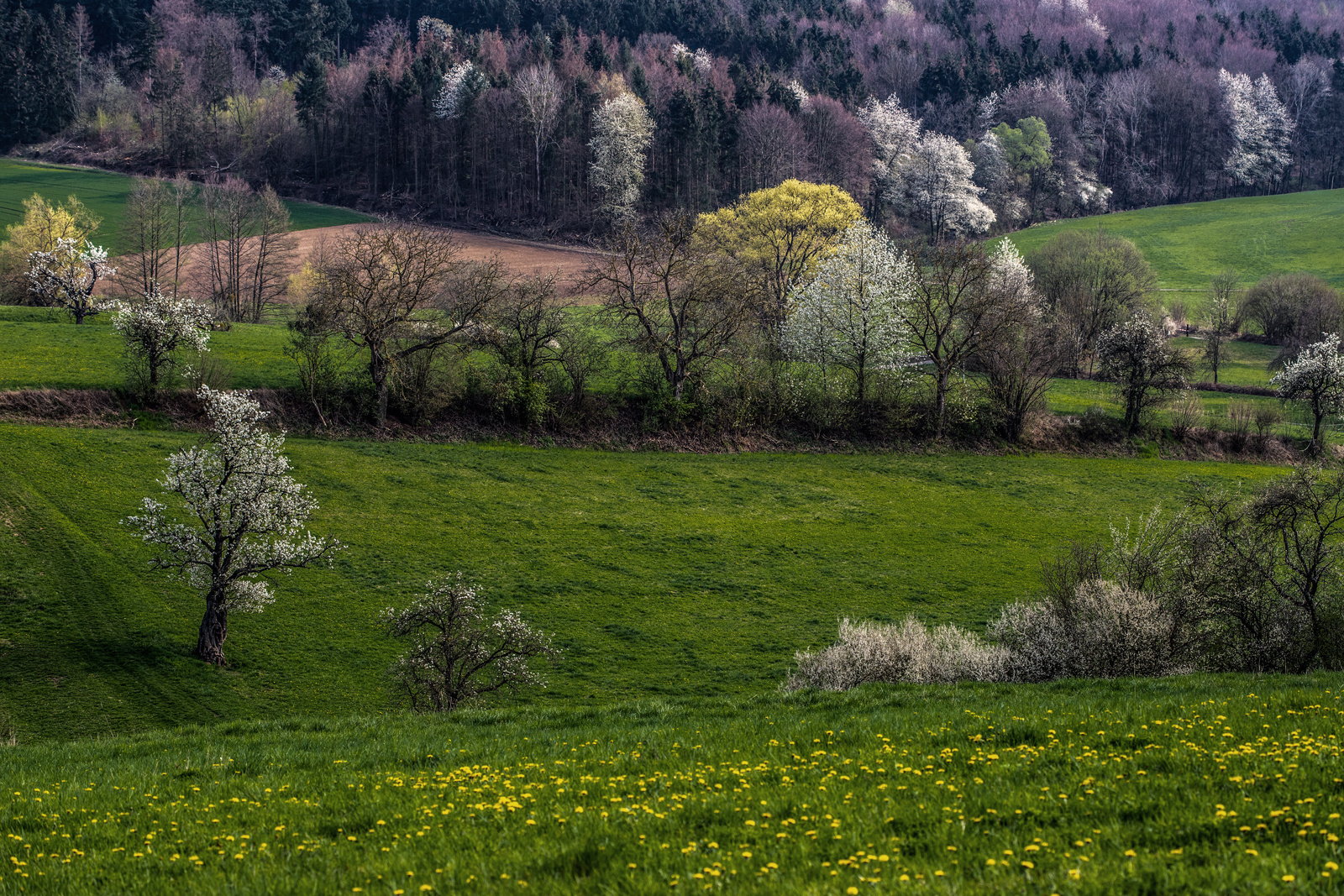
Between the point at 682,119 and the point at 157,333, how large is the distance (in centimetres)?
8547

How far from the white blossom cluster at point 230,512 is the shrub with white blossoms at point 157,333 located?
69.9 ft

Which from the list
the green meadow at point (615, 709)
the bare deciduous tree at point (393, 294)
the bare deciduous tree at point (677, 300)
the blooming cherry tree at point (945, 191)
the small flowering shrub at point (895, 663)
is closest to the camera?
the green meadow at point (615, 709)

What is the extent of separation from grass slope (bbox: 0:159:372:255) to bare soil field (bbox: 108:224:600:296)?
20.8 ft

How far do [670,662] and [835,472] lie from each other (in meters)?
25.9

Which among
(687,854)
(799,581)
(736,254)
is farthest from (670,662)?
(736,254)

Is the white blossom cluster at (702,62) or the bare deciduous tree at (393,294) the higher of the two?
the white blossom cluster at (702,62)

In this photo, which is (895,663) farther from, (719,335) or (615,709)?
(719,335)

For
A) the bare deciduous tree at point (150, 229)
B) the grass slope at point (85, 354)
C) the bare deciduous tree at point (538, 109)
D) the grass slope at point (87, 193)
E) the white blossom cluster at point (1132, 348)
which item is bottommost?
the grass slope at point (85, 354)

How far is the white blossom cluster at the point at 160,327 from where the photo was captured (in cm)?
4681

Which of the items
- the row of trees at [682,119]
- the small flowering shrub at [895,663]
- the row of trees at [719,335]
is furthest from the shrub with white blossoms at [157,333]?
the row of trees at [682,119]

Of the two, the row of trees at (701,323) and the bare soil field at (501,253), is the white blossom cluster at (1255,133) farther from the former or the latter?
the bare soil field at (501,253)

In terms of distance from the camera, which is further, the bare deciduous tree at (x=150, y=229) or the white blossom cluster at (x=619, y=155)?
the white blossom cluster at (x=619, y=155)

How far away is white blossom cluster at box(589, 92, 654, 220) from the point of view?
116562 mm

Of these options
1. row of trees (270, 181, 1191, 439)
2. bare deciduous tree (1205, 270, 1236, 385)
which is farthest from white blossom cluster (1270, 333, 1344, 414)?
bare deciduous tree (1205, 270, 1236, 385)
